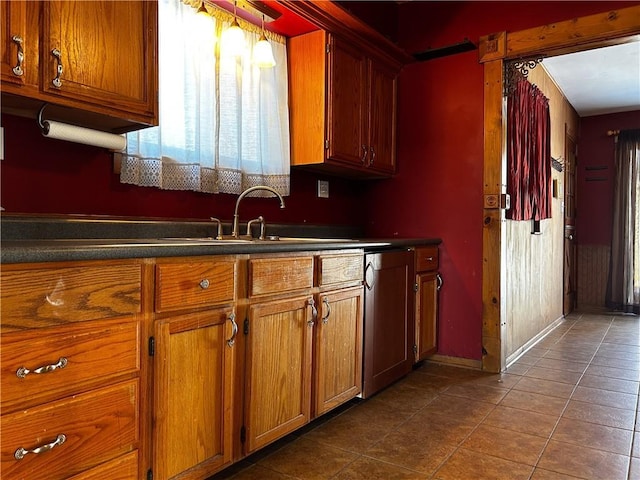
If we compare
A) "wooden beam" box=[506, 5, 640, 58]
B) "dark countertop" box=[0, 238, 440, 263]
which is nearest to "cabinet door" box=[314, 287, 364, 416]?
Answer: "dark countertop" box=[0, 238, 440, 263]

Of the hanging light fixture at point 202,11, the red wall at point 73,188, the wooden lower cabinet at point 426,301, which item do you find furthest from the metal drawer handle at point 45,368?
the wooden lower cabinet at point 426,301

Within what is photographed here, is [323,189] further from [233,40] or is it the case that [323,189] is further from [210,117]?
[233,40]

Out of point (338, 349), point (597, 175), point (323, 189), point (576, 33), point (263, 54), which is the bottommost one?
point (338, 349)

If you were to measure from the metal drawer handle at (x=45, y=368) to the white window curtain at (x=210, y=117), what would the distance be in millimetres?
1043

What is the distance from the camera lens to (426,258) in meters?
3.11

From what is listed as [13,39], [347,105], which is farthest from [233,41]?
[13,39]

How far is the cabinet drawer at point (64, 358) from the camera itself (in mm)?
1054

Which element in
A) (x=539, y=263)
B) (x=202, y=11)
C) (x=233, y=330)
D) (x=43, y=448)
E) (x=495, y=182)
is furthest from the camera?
(x=539, y=263)

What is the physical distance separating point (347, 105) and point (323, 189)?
64cm

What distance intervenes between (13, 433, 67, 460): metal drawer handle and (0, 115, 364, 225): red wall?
35.2 inches

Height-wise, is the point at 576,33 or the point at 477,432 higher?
the point at 576,33

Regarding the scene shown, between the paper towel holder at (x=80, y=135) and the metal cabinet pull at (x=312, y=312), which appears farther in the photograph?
the metal cabinet pull at (x=312, y=312)

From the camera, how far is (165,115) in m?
2.14

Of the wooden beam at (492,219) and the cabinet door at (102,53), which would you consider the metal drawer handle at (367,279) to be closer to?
the wooden beam at (492,219)
